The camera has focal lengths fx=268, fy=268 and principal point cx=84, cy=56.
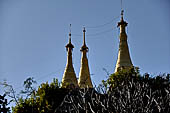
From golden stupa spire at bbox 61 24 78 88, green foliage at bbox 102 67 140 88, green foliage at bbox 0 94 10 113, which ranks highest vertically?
golden stupa spire at bbox 61 24 78 88

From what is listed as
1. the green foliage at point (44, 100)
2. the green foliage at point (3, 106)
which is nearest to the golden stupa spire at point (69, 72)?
the green foliage at point (44, 100)

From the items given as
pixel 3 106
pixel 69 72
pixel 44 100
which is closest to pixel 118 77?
pixel 44 100

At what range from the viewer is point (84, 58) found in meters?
20.8

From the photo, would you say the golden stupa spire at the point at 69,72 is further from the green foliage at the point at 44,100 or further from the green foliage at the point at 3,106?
the green foliage at the point at 3,106

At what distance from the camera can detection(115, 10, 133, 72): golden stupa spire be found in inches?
619

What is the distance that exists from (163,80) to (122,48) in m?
6.82

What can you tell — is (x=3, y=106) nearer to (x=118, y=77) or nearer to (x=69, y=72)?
(x=118, y=77)

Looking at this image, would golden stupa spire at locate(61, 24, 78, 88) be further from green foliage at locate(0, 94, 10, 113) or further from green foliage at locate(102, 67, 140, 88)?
green foliage at locate(0, 94, 10, 113)

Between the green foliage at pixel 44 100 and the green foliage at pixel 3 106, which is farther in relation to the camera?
the green foliage at pixel 44 100

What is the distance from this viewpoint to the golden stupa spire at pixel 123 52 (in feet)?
51.6

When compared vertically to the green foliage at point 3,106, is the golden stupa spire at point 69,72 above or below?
above

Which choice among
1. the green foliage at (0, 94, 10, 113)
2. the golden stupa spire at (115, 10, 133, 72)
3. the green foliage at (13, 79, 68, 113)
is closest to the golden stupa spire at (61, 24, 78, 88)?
the golden stupa spire at (115, 10, 133, 72)

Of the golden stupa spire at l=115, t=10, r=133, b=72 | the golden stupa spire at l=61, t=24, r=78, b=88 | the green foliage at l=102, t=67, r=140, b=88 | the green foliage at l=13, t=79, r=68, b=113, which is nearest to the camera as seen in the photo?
the green foliage at l=13, t=79, r=68, b=113

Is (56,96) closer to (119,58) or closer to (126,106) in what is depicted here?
(126,106)
